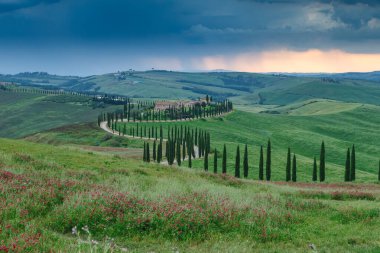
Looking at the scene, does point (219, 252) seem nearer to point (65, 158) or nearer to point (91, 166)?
point (91, 166)

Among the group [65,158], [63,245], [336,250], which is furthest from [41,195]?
[65,158]

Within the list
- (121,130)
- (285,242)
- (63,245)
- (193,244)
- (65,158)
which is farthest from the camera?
(121,130)

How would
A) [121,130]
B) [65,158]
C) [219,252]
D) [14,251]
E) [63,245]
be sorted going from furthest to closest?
[121,130] < [65,158] < [219,252] < [63,245] < [14,251]

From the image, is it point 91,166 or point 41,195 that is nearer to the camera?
point 41,195

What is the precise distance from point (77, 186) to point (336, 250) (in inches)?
542

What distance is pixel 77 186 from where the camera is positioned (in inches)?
872

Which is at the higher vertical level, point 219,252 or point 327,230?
point 219,252

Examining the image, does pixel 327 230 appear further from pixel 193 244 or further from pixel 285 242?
pixel 193 244

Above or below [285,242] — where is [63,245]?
above

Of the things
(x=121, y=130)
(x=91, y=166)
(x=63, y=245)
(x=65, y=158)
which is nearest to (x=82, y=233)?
(x=63, y=245)

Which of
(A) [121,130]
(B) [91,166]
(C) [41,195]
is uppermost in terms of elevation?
(C) [41,195]

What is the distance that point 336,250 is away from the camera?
53.2 feet

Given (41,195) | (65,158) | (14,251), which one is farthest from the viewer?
(65,158)

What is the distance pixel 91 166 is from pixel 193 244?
83.2 feet
